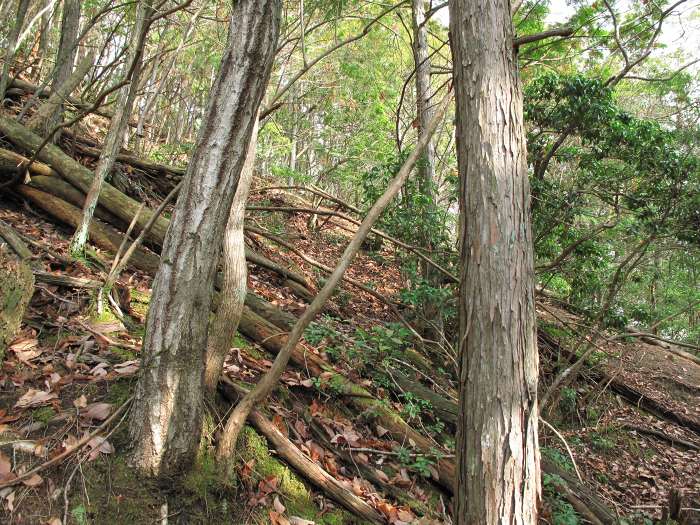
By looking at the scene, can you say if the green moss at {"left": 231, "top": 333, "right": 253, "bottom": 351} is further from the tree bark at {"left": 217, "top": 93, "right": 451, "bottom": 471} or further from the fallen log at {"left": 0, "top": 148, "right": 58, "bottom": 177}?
the fallen log at {"left": 0, "top": 148, "right": 58, "bottom": 177}

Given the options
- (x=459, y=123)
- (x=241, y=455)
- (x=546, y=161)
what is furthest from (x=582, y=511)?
(x=546, y=161)

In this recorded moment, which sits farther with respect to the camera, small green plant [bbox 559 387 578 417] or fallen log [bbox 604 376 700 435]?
fallen log [bbox 604 376 700 435]

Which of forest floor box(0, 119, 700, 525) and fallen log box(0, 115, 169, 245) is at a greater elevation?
fallen log box(0, 115, 169, 245)

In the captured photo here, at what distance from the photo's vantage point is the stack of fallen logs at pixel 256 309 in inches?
148

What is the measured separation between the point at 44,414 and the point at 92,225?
114 inches

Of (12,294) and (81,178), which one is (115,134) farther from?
(12,294)

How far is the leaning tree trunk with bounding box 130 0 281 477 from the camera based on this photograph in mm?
2348

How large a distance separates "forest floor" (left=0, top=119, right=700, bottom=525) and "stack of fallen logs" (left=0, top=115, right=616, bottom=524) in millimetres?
88

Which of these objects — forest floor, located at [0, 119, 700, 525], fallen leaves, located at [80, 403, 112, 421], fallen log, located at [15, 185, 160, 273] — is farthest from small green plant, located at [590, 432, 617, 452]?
fallen leaves, located at [80, 403, 112, 421]

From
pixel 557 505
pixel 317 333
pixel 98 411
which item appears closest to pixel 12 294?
pixel 98 411

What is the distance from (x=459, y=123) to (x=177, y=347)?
204 cm

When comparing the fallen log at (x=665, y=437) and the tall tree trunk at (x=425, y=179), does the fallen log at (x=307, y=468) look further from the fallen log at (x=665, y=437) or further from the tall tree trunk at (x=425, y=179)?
the fallen log at (x=665, y=437)

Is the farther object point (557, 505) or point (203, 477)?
point (557, 505)

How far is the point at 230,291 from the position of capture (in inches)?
119
